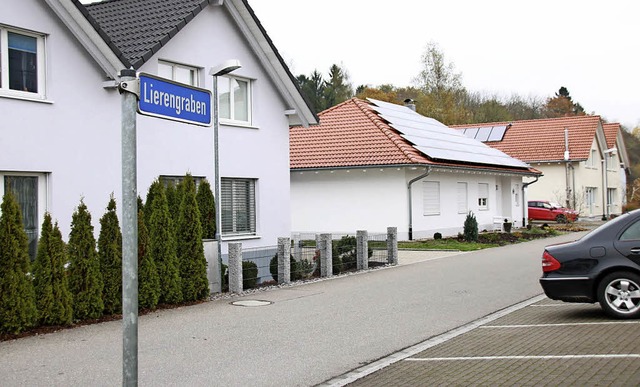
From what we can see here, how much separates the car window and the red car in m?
34.4

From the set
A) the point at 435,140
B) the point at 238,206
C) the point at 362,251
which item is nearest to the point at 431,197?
the point at 435,140

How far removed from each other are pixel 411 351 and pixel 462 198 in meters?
24.2

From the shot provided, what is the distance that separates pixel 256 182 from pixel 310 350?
35.1 ft

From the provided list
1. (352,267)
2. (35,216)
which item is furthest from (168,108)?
(352,267)

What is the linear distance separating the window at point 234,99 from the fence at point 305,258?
362cm

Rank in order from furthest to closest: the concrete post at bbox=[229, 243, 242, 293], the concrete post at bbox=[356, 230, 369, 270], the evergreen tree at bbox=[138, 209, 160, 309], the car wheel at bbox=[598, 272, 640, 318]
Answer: the concrete post at bbox=[356, 230, 369, 270] → the concrete post at bbox=[229, 243, 242, 293] → the evergreen tree at bbox=[138, 209, 160, 309] → the car wheel at bbox=[598, 272, 640, 318]

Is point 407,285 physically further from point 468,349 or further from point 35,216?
point 35,216

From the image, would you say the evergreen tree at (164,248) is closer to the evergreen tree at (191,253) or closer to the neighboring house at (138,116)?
the evergreen tree at (191,253)

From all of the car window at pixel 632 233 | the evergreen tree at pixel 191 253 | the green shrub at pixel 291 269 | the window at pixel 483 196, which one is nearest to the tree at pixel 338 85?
the window at pixel 483 196

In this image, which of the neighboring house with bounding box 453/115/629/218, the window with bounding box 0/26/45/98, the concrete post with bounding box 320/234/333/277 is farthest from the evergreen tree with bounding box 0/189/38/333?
the neighboring house with bounding box 453/115/629/218

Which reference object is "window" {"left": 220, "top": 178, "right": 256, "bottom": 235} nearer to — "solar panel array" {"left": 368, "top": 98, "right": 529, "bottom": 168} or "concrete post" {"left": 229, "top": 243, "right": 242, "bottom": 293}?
"concrete post" {"left": 229, "top": 243, "right": 242, "bottom": 293}

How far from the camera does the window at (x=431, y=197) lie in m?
29.0

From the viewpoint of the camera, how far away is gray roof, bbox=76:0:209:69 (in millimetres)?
15279

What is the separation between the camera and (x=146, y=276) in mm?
12133
